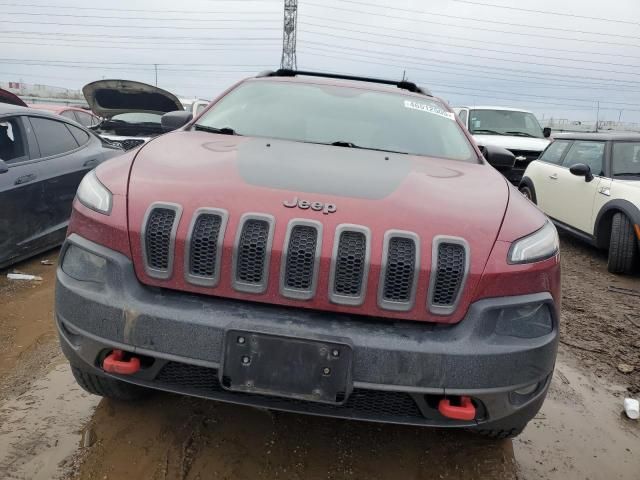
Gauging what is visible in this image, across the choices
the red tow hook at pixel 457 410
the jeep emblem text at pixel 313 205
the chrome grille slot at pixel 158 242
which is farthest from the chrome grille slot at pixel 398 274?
the chrome grille slot at pixel 158 242

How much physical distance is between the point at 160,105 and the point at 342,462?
8978 mm

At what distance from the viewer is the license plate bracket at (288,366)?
169cm

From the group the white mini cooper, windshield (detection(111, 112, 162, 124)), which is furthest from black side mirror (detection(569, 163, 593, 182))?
windshield (detection(111, 112, 162, 124))

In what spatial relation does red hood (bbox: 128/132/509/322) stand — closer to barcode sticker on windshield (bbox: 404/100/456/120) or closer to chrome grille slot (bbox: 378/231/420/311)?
chrome grille slot (bbox: 378/231/420/311)

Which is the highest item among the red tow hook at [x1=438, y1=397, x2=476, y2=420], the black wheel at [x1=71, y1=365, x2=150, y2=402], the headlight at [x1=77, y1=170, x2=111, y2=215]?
the headlight at [x1=77, y1=170, x2=111, y2=215]

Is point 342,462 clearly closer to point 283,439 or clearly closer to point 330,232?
point 283,439

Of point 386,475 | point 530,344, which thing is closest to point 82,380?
point 386,475

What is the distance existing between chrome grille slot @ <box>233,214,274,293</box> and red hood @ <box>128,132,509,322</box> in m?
0.02

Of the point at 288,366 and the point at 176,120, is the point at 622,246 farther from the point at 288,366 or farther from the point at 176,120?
the point at 288,366

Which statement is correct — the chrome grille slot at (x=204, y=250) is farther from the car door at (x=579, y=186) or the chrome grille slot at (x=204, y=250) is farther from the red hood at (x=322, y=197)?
the car door at (x=579, y=186)

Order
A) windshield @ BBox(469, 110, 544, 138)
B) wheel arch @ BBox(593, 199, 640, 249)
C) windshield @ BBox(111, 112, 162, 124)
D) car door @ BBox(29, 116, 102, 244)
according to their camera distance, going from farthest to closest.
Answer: windshield @ BBox(469, 110, 544, 138) < windshield @ BBox(111, 112, 162, 124) < wheel arch @ BBox(593, 199, 640, 249) < car door @ BBox(29, 116, 102, 244)

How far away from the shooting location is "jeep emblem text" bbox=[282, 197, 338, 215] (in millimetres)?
1837

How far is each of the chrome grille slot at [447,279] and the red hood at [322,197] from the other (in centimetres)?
3

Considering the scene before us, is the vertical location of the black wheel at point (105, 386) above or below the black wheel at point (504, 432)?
above
